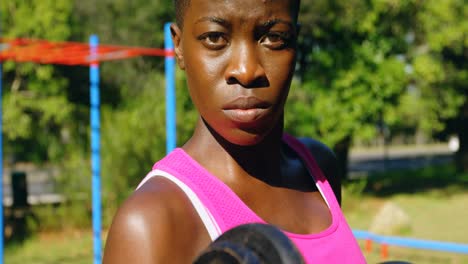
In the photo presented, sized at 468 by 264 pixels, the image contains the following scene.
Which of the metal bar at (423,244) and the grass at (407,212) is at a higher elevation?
the metal bar at (423,244)

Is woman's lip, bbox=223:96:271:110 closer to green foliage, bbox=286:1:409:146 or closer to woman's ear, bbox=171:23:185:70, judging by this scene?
woman's ear, bbox=171:23:185:70

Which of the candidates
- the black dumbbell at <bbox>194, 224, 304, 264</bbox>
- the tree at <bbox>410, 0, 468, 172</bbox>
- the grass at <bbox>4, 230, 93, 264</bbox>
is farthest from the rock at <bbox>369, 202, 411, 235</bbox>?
the black dumbbell at <bbox>194, 224, 304, 264</bbox>

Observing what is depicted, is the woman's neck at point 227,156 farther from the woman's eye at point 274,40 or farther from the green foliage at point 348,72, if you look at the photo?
the green foliage at point 348,72

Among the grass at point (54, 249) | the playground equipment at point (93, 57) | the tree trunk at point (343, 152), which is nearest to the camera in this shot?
the playground equipment at point (93, 57)

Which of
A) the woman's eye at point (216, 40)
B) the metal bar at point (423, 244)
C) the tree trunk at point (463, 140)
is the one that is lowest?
the tree trunk at point (463, 140)

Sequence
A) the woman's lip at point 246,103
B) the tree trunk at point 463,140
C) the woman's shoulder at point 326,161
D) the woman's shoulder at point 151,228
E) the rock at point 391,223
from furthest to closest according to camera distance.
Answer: the tree trunk at point 463,140 → the rock at point 391,223 → the woman's shoulder at point 326,161 → the woman's lip at point 246,103 → the woman's shoulder at point 151,228

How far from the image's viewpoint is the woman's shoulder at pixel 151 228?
3.38 ft

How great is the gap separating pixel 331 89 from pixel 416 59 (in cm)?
212

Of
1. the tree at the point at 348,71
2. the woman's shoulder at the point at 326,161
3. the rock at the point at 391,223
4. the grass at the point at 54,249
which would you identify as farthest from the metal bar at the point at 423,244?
the woman's shoulder at the point at 326,161

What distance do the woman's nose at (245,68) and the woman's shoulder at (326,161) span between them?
50 cm

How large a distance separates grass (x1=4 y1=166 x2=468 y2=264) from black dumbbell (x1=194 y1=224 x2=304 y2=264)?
25.4 ft

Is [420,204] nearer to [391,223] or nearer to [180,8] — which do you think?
[391,223]

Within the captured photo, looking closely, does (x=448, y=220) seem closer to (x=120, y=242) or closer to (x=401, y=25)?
(x=401, y=25)

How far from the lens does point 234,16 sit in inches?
44.8
